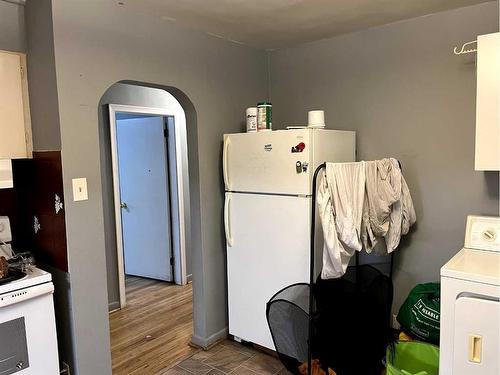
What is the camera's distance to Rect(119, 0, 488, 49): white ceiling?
2221mm

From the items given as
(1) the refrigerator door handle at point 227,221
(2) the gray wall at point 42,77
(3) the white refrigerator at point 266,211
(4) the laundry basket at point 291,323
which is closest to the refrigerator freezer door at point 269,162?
(3) the white refrigerator at point 266,211

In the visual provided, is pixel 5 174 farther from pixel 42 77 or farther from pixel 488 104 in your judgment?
pixel 488 104

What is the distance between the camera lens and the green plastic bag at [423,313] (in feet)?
7.44

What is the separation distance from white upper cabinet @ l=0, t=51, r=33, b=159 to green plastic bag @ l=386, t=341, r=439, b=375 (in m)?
2.40

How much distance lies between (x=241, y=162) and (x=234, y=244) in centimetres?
61

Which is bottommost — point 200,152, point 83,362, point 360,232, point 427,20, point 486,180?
point 83,362

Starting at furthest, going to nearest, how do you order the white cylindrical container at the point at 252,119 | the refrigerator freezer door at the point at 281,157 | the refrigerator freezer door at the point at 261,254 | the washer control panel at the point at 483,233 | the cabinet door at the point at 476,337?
the white cylindrical container at the point at 252,119
the refrigerator freezer door at the point at 261,254
the refrigerator freezer door at the point at 281,157
the washer control panel at the point at 483,233
the cabinet door at the point at 476,337

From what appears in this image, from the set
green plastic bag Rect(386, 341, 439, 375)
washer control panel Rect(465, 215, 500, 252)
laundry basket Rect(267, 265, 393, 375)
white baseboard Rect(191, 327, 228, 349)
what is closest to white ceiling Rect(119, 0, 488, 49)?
washer control panel Rect(465, 215, 500, 252)

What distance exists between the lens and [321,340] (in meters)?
2.22

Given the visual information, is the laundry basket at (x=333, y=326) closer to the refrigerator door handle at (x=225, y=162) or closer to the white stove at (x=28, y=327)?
the refrigerator door handle at (x=225, y=162)

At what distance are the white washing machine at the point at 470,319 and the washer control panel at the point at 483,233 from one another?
0.98 feet

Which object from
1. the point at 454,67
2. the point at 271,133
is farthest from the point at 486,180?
the point at 271,133

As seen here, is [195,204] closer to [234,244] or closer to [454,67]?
[234,244]

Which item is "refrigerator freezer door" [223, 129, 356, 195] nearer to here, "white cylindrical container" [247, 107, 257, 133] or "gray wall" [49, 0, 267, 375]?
"white cylindrical container" [247, 107, 257, 133]
